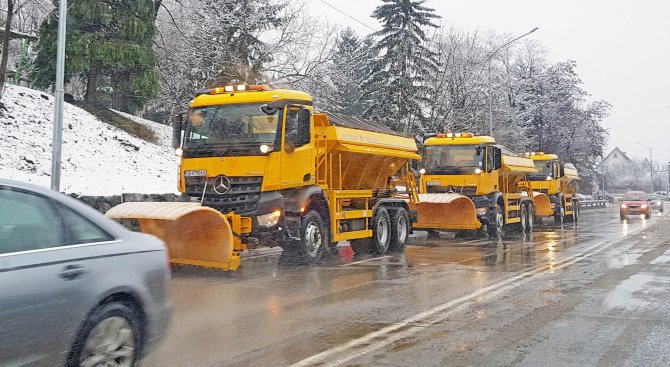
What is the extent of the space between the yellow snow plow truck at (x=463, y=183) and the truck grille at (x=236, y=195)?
765 centimetres

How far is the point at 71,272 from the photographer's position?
13.6 ft

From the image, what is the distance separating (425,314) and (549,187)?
2183 cm

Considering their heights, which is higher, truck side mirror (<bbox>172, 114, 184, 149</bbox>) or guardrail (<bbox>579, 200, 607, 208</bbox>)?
truck side mirror (<bbox>172, 114, 184, 149</bbox>)

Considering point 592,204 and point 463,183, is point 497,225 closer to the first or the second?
point 463,183

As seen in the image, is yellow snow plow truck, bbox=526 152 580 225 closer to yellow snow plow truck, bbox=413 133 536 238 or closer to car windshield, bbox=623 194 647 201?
yellow snow plow truck, bbox=413 133 536 238

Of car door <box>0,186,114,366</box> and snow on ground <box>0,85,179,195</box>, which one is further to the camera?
snow on ground <box>0,85,179,195</box>

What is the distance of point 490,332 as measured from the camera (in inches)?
253

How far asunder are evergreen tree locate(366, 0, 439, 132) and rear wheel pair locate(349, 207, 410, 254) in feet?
72.9

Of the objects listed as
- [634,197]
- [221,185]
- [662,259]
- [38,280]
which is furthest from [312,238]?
[634,197]

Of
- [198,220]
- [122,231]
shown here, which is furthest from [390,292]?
[122,231]

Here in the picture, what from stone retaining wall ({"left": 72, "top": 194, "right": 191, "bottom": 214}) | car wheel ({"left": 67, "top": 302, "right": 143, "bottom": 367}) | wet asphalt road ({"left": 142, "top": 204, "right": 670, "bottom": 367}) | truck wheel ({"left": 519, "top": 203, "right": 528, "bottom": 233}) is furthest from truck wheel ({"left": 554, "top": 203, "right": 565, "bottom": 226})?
car wheel ({"left": 67, "top": 302, "right": 143, "bottom": 367})

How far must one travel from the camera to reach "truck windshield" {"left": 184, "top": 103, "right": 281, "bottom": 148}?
457 inches

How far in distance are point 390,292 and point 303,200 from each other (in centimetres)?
331

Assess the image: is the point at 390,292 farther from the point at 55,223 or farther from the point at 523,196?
the point at 523,196
